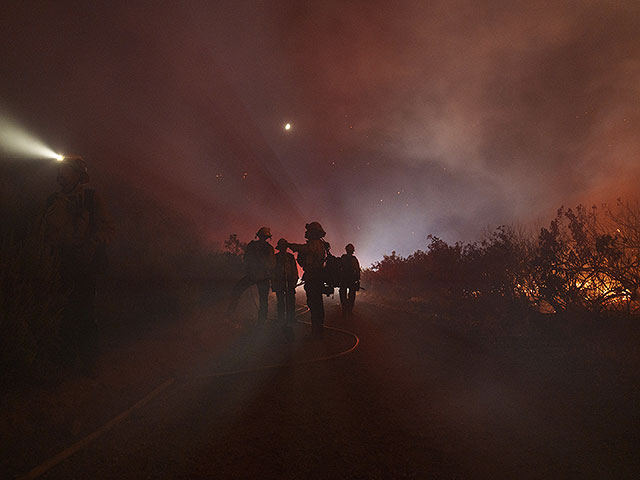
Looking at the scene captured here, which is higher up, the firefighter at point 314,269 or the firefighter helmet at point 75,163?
the firefighter helmet at point 75,163

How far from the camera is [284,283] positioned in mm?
9477

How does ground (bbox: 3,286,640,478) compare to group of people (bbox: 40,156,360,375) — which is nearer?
ground (bbox: 3,286,640,478)

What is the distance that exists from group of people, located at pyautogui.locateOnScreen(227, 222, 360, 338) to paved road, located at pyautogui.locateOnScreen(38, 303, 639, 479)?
9.59 feet

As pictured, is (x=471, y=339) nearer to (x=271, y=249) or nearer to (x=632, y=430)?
(x=632, y=430)

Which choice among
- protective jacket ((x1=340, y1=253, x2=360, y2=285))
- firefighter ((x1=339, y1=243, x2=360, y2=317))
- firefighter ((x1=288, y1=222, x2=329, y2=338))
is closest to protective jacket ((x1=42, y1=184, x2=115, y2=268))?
firefighter ((x1=288, y1=222, x2=329, y2=338))

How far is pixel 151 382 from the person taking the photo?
4461 mm

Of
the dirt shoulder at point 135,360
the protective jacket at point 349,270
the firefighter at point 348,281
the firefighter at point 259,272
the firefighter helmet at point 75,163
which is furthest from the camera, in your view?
the protective jacket at point 349,270

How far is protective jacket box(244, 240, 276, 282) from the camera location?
909 centimetres

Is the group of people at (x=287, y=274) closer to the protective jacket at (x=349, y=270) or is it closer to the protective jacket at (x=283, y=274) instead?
the protective jacket at (x=283, y=274)

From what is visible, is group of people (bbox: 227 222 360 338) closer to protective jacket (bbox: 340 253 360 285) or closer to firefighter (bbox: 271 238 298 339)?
firefighter (bbox: 271 238 298 339)

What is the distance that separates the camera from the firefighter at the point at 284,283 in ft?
30.0

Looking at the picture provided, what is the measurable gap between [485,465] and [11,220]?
5.57 meters

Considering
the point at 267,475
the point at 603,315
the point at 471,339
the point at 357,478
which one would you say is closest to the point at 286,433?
the point at 267,475

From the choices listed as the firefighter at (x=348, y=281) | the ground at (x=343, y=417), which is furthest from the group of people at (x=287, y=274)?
the ground at (x=343, y=417)
